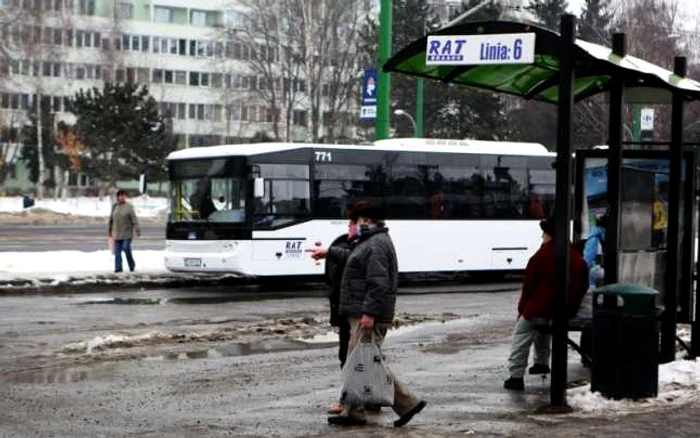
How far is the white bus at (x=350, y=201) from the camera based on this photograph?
72.8 feet

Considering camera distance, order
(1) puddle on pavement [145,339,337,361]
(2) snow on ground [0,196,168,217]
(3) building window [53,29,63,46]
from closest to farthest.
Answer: (1) puddle on pavement [145,339,337,361]
(2) snow on ground [0,196,168,217]
(3) building window [53,29,63,46]

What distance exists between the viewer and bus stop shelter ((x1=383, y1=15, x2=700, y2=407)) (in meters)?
9.32

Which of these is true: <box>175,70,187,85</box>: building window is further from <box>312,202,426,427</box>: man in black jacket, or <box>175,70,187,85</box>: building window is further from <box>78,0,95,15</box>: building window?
<box>312,202,426,427</box>: man in black jacket

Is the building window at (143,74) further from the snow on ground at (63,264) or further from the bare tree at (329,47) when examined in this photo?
the snow on ground at (63,264)

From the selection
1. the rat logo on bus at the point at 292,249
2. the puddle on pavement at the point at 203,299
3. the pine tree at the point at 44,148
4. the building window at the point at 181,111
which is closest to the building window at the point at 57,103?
the pine tree at the point at 44,148

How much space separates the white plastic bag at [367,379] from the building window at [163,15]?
94.3 m

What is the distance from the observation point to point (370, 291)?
8.36 metres

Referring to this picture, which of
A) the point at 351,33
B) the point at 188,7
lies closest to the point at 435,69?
the point at 351,33

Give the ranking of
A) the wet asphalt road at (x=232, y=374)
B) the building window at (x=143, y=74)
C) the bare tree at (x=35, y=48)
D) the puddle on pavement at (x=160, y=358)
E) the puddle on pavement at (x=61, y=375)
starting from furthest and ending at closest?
the building window at (x=143, y=74)
the bare tree at (x=35, y=48)
the puddle on pavement at (x=160, y=358)
the puddle on pavement at (x=61, y=375)
the wet asphalt road at (x=232, y=374)

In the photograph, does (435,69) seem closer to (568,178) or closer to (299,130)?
(568,178)

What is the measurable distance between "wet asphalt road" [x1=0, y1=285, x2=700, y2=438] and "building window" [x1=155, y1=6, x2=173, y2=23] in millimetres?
84214

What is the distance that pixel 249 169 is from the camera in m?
22.2

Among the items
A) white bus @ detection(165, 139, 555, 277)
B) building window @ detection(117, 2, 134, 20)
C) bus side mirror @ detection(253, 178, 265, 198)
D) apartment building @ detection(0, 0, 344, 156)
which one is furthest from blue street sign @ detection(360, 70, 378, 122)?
building window @ detection(117, 2, 134, 20)

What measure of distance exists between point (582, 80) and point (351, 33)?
5665 cm
